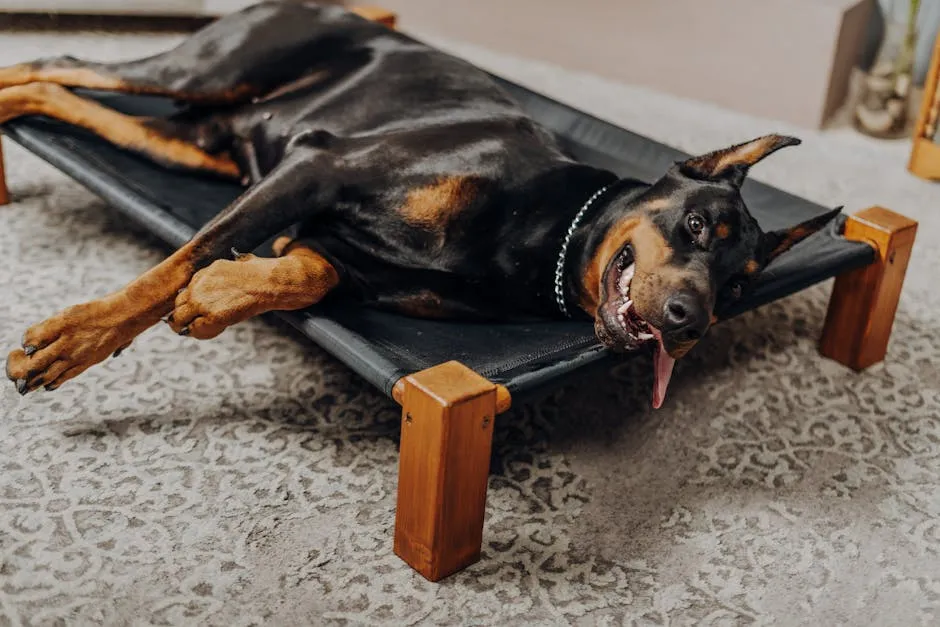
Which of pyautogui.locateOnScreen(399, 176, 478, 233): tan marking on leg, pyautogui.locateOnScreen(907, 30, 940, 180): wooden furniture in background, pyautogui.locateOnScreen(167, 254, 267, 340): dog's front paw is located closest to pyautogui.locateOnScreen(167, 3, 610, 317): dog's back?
pyautogui.locateOnScreen(399, 176, 478, 233): tan marking on leg

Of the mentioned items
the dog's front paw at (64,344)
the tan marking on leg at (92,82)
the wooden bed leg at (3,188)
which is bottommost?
the wooden bed leg at (3,188)

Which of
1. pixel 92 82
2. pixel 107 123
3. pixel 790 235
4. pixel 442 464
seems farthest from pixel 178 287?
pixel 790 235

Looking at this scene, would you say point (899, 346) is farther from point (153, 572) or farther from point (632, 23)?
point (632, 23)

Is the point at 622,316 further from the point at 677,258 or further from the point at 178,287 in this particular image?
the point at 178,287

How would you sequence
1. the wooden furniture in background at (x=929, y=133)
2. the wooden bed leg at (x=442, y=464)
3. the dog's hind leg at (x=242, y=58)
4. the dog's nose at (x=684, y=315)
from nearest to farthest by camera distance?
the wooden bed leg at (x=442, y=464)
the dog's nose at (x=684, y=315)
the dog's hind leg at (x=242, y=58)
the wooden furniture in background at (x=929, y=133)

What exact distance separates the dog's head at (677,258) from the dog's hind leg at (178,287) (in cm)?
54

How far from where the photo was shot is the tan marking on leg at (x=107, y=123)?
253cm

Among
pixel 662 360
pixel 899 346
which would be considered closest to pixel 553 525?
pixel 662 360

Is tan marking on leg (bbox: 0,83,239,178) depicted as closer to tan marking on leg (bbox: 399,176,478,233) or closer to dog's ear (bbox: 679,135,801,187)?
tan marking on leg (bbox: 399,176,478,233)

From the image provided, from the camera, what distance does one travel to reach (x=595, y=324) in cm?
190

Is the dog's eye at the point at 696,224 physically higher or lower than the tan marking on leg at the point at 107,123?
higher

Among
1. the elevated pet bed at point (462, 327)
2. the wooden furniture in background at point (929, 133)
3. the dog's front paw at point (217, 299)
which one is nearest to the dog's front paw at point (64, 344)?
the dog's front paw at point (217, 299)

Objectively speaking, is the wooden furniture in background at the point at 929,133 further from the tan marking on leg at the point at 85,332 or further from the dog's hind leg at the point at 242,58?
the tan marking on leg at the point at 85,332

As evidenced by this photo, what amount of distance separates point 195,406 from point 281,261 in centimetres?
41
